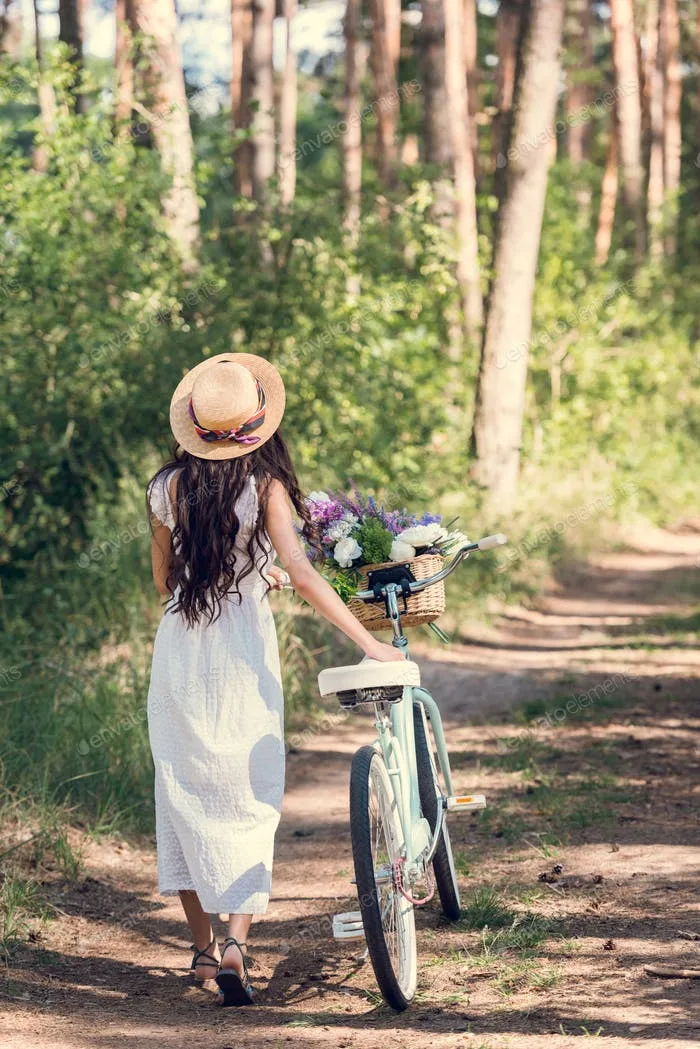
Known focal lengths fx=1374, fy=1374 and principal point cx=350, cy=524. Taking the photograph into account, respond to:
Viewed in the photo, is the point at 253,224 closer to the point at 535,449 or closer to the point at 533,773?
the point at 533,773

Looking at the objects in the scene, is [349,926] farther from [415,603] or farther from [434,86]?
[434,86]

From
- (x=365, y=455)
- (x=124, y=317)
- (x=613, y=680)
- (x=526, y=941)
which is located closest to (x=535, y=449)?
(x=365, y=455)

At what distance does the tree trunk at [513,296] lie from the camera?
14117 millimetres

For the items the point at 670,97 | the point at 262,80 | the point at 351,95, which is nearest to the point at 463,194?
the point at 262,80

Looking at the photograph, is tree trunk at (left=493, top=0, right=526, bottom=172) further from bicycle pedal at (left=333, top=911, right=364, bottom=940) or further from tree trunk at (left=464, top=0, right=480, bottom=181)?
bicycle pedal at (left=333, top=911, right=364, bottom=940)

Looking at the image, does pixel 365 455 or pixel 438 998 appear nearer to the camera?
pixel 438 998

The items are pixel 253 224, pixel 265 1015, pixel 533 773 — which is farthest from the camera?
pixel 253 224

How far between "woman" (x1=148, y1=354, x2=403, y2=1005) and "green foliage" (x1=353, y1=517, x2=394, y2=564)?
241 millimetres

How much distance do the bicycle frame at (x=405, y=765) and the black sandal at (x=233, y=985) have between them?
65 cm

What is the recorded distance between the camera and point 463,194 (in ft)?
55.0

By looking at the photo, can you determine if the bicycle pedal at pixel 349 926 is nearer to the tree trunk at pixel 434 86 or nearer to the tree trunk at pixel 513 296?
the tree trunk at pixel 513 296

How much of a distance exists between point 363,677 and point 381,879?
24.1 inches

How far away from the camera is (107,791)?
662 cm

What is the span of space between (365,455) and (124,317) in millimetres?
2546
